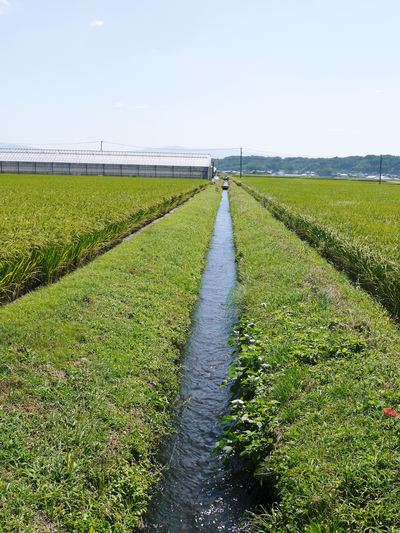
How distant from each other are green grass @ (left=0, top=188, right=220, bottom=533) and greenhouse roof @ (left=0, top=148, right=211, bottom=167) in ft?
222

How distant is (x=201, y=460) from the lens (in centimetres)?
544

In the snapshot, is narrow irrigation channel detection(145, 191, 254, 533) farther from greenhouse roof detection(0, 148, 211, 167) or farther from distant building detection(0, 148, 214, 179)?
greenhouse roof detection(0, 148, 211, 167)

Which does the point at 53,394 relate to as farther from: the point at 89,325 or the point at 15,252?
the point at 15,252

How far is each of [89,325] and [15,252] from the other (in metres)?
3.17

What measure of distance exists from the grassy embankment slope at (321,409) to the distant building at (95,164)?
66.9 metres

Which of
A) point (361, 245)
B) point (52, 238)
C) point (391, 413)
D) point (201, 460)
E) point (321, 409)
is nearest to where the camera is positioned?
point (391, 413)

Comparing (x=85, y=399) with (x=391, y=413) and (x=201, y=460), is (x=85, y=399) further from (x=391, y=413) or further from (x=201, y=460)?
(x=391, y=413)

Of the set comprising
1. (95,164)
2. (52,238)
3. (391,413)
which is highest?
(95,164)

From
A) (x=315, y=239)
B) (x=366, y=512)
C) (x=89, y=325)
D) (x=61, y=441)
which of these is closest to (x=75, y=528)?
(x=61, y=441)

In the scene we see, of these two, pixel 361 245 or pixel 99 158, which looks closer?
pixel 361 245

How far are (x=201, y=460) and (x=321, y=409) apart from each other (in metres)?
1.62

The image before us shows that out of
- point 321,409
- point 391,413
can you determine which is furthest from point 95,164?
point 391,413

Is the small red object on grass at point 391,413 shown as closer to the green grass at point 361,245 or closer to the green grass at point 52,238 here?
the green grass at point 361,245

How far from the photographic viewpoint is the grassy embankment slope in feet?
12.6
